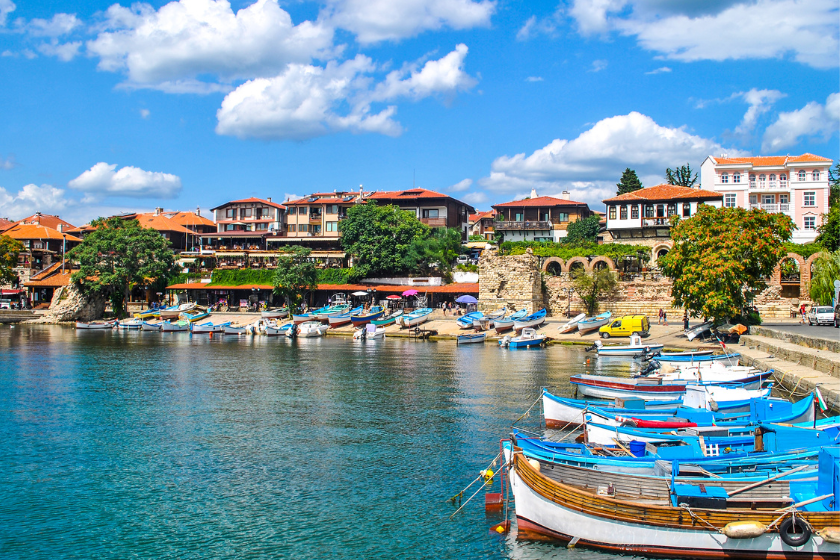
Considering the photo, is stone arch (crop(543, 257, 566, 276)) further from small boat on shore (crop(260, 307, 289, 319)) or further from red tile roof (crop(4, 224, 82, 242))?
red tile roof (crop(4, 224, 82, 242))

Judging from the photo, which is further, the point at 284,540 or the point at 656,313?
the point at 656,313

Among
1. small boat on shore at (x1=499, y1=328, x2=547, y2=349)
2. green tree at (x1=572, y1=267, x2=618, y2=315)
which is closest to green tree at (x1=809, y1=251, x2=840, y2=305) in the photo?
green tree at (x1=572, y1=267, x2=618, y2=315)

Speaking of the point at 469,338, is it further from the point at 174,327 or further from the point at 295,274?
the point at 174,327

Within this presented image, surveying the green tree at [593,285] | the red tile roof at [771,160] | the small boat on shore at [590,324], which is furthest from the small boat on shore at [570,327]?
the red tile roof at [771,160]

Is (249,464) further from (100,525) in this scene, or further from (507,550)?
(507,550)

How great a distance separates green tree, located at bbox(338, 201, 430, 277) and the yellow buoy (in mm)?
51471

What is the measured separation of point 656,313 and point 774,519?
1736 inches

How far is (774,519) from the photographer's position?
9844 millimetres

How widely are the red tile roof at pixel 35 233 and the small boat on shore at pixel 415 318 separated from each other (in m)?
53.0

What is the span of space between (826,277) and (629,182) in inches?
1246

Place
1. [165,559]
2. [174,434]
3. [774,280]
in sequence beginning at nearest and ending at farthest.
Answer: [165,559] < [174,434] < [774,280]

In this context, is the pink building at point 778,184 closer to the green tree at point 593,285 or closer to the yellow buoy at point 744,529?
the green tree at point 593,285

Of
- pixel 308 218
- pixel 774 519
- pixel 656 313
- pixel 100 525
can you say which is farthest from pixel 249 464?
pixel 308 218

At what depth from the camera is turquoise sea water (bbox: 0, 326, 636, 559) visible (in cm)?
1184
